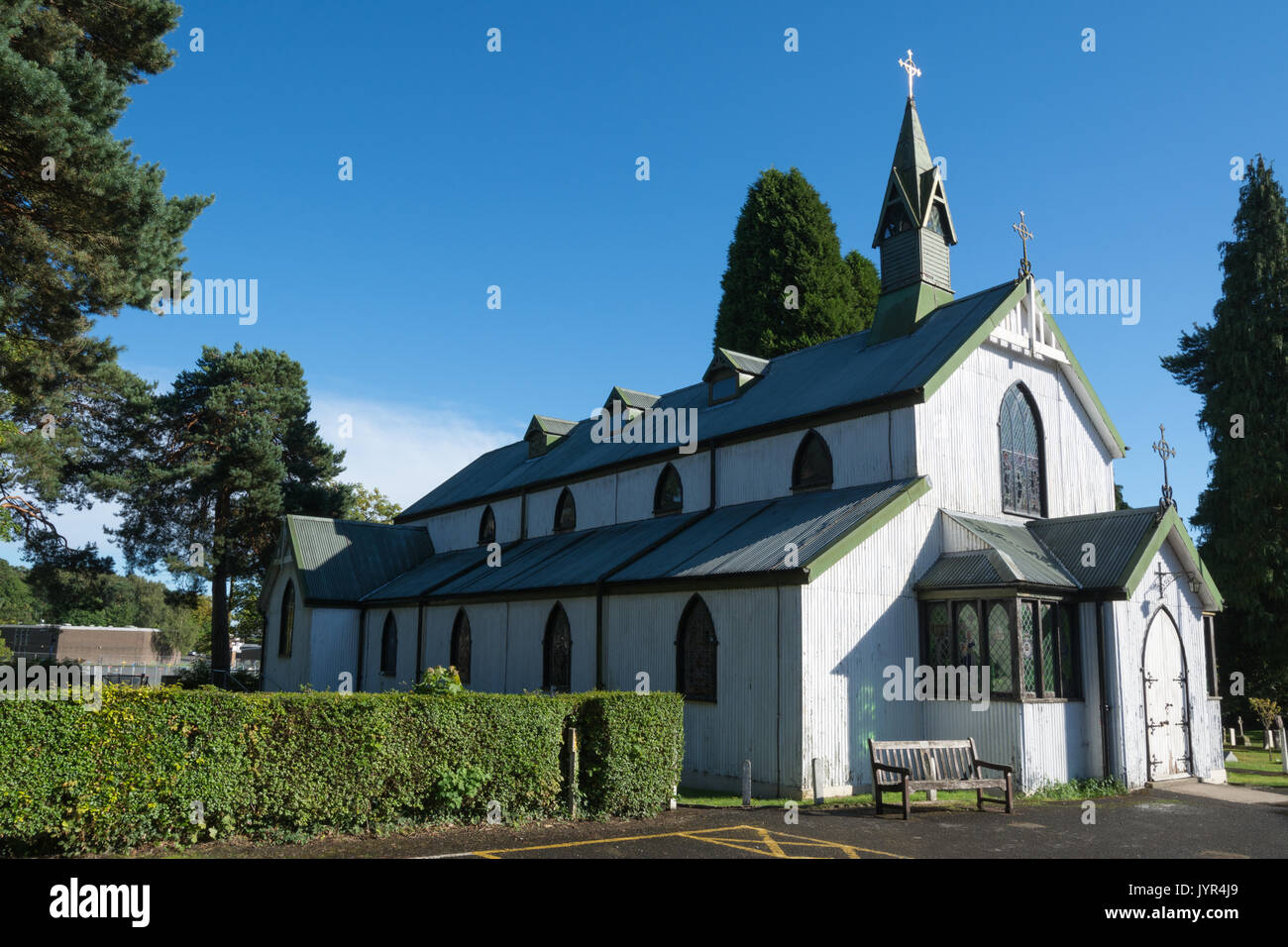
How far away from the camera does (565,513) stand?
3191 cm

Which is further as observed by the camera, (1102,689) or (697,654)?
(697,654)

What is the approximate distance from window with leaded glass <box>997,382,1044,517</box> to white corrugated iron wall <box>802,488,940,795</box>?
3412 mm

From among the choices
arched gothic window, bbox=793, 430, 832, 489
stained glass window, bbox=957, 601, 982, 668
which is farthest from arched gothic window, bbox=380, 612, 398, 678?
stained glass window, bbox=957, 601, 982, 668

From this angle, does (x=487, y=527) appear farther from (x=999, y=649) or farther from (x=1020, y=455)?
(x=999, y=649)

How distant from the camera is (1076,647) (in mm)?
19141

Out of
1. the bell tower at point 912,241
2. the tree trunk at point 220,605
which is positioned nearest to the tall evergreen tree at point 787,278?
the bell tower at point 912,241

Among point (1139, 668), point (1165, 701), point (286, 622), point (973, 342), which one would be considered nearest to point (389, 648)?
point (286, 622)

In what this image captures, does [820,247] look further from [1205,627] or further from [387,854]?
[387,854]

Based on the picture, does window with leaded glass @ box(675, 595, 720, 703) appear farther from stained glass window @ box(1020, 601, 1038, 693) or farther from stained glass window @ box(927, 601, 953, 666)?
stained glass window @ box(1020, 601, 1038, 693)

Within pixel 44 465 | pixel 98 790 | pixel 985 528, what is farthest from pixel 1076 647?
pixel 44 465

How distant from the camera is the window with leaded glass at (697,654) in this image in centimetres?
1962

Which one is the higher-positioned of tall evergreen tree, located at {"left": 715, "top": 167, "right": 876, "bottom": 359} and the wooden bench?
tall evergreen tree, located at {"left": 715, "top": 167, "right": 876, "bottom": 359}

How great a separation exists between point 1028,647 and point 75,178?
19385mm

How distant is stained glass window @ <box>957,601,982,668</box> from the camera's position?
18672 mm
